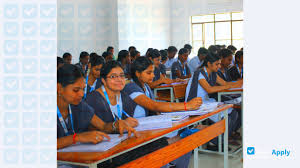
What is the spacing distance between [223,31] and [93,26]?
1625mm

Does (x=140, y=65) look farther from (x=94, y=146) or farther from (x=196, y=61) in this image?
(x=196, y=61)

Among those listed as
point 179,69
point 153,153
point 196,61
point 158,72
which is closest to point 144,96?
point 153,153

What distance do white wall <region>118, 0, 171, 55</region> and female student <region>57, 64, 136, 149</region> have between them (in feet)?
8.37

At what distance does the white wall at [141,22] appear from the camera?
13.9 feet

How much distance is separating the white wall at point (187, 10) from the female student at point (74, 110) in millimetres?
1317

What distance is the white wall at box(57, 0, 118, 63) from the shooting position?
10.1 ft

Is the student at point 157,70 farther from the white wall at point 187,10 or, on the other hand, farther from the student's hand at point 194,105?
the student's hand at point 194,105

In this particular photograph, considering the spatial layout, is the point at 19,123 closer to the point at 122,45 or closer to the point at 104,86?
the point at 104,86

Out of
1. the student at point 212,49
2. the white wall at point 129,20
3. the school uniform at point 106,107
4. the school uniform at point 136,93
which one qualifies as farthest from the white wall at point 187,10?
the school uniform at point 106,107

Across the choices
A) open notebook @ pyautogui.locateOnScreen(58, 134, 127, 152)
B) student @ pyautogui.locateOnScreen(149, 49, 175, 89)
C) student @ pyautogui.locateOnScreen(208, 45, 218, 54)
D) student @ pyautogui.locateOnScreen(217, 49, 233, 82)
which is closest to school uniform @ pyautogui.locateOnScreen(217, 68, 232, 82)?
student @ pyautogui.locateOnScreen(217, 49, 233, 82)

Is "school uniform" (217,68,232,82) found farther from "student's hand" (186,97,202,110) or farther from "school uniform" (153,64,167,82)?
"student's hand" (186,97,202,110)

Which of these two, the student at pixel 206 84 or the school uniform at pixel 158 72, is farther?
the school uniform at pixel 158 72
